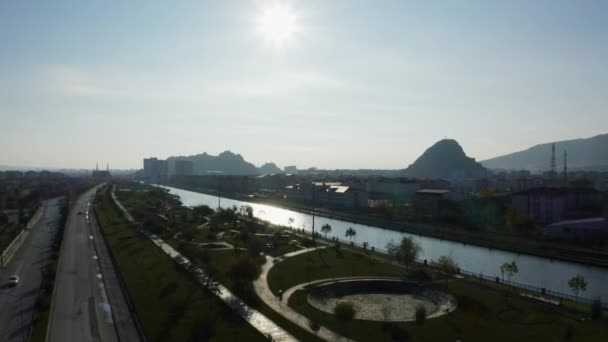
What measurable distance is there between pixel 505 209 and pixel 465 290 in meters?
28.8

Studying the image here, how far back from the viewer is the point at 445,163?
125 metres

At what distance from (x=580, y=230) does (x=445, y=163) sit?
9297 cm

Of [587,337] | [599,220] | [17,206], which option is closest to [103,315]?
[587,337]

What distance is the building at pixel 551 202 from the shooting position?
4262 centimetres

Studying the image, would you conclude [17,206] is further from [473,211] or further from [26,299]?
[473,211]

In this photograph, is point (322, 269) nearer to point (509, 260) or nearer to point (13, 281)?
point (509, 260)

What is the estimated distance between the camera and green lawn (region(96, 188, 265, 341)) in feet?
47.2

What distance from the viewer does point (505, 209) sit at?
1748 inches

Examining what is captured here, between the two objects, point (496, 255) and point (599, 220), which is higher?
point (599, 220)

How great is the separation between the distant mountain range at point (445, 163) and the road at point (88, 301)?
104688 millimetres

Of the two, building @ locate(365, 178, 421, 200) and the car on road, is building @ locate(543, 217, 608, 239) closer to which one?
building @ locate(365, 178, 421, 200)

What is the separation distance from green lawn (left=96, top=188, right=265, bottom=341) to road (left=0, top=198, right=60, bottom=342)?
3904 mm

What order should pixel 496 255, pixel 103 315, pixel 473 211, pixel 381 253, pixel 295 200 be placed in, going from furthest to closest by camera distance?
1. pixel 295 200
2. pixel 473 211
3. pixel 496 255
4. pixel 381 253
5. pixel 103 315

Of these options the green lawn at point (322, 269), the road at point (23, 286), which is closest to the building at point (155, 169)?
the road at point (23, 286)
